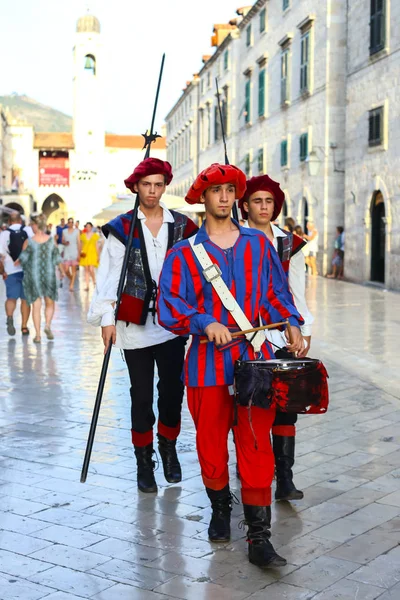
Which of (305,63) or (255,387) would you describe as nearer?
(255,387)

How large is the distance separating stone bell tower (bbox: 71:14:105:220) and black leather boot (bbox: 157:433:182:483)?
82.9 m

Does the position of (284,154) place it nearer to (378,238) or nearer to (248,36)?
(248,36)

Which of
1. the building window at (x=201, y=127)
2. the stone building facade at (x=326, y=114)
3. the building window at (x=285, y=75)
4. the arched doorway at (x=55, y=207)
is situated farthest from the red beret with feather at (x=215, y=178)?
the arched doorway at (x=55, y=207)

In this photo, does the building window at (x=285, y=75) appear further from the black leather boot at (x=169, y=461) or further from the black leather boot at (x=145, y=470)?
the black leather boot at (x=145, y=470)

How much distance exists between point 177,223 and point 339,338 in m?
7.30

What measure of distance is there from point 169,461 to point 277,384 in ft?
5.53

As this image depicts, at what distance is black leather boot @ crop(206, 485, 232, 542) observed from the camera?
177 inches

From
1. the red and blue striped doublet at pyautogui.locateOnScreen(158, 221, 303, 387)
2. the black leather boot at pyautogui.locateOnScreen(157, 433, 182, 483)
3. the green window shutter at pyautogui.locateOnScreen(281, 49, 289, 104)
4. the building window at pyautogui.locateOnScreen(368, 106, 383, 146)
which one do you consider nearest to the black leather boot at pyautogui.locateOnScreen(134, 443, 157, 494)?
the black leather boot at pyautogui.locateOnScreen(157, 433, 182, 483)

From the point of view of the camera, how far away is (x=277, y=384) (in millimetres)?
4145

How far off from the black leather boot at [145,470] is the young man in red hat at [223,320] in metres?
0.88

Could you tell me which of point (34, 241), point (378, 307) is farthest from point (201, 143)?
point (34, 241)

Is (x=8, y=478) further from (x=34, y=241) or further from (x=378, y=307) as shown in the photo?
(x=378, y=307)

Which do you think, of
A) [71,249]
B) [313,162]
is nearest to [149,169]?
[71,249]

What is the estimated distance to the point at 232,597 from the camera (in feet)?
12.4
